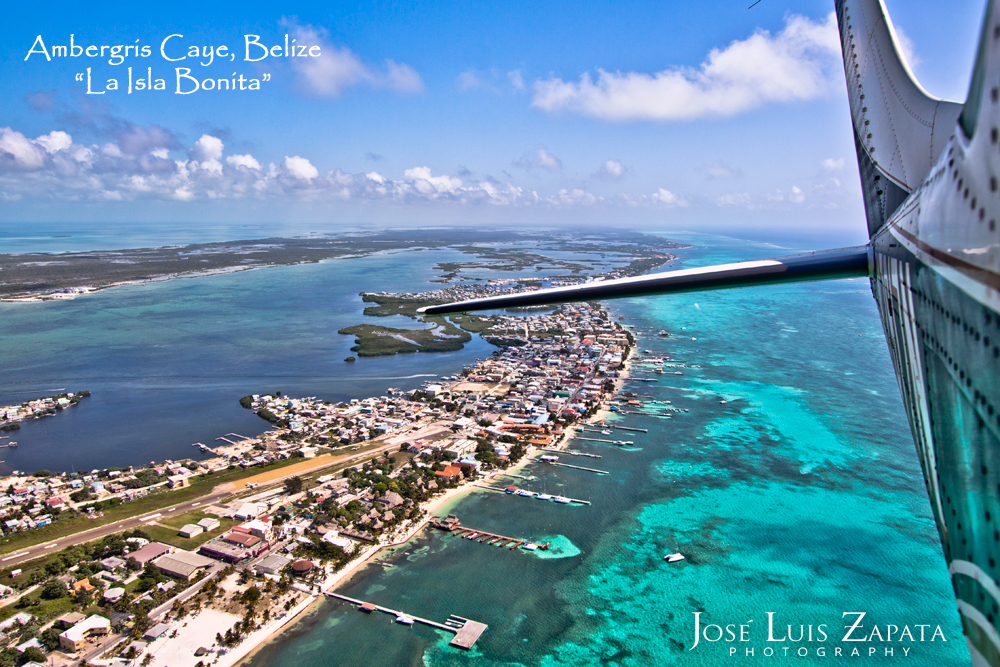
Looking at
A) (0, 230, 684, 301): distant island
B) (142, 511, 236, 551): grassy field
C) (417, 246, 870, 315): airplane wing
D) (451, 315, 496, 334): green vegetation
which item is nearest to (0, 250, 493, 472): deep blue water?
(451, 315, 496, 334): green vegetation

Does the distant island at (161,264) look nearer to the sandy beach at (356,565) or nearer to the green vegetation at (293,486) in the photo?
the sandy beach at (356,565)

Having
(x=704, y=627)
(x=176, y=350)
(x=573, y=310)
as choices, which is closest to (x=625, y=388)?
(x=704, y=627)

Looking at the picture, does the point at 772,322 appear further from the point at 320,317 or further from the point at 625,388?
the point at 320,317

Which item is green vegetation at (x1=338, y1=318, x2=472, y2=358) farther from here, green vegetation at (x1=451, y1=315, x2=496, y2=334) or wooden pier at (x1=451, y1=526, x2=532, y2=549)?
wooden pier at (x1=451, y1=526, x2=532, y2=549)

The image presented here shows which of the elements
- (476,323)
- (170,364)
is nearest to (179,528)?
(170,364)

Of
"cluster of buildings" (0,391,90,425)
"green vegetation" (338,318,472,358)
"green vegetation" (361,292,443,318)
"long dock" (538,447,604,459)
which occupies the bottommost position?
"cluster of buildings" (0,391,90,425)

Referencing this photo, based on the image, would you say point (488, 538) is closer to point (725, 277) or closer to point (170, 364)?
point (725, 277)

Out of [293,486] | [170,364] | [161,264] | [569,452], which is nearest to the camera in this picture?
[293,486]
